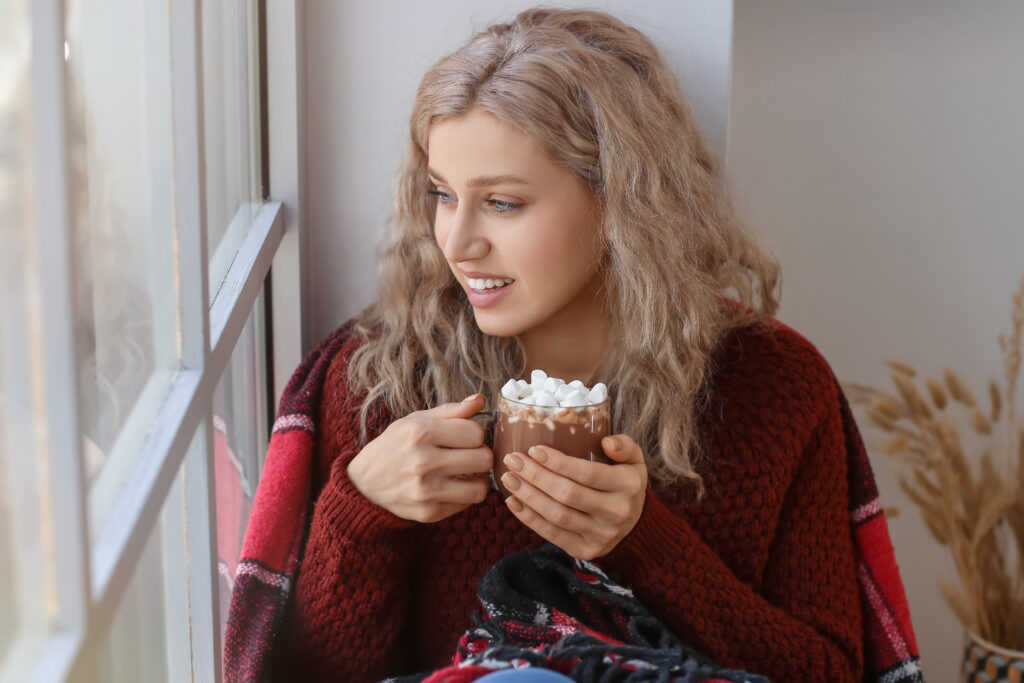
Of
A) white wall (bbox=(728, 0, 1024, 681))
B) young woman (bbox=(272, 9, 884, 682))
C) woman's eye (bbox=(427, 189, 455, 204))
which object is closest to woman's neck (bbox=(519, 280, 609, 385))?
young woman (bbox=(272, 9, 884, 682))

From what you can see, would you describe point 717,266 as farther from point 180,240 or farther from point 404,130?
point 180,240

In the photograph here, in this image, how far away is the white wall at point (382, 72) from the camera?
160cm

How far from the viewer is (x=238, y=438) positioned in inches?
58.5

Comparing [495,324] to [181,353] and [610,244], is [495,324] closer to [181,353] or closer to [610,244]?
[610,244]

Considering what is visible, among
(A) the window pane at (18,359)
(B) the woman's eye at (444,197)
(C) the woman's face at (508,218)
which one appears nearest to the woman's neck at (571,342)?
(C) the woman's face at (508,218)

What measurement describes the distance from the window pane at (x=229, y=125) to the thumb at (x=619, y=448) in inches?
19.7

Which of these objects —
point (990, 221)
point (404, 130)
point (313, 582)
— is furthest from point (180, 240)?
point (990, 221)

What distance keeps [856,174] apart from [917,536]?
845 millimetres

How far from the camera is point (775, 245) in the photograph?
2.12 metres

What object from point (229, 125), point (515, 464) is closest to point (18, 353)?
point (515, 464)

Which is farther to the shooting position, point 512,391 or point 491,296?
point 491,296

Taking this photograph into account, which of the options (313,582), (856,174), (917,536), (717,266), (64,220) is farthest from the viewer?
(917,536)

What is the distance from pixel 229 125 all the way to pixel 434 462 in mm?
560

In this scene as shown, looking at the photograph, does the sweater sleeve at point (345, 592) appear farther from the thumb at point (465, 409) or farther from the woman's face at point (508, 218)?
the woman's face at point (508, 218)
